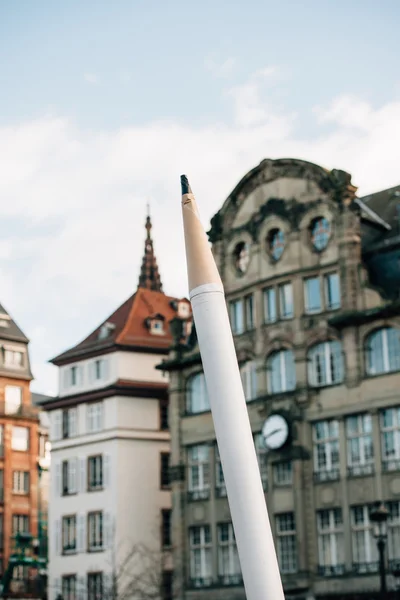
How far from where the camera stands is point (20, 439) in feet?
308

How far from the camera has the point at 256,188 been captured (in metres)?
63.8

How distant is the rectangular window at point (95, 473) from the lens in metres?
73.6

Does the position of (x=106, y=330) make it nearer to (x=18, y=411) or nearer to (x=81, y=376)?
(x=81, y=376)

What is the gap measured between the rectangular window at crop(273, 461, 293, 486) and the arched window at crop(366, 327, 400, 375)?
6599 mm

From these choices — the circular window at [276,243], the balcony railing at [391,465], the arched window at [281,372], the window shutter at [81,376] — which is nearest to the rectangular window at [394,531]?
the balcony railing at [391,465]

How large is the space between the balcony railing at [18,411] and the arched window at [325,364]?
3921cm

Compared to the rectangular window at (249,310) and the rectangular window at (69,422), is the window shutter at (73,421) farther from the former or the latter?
the rectangular window at (249,310)

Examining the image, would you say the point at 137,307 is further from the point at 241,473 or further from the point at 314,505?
the point at 241,473

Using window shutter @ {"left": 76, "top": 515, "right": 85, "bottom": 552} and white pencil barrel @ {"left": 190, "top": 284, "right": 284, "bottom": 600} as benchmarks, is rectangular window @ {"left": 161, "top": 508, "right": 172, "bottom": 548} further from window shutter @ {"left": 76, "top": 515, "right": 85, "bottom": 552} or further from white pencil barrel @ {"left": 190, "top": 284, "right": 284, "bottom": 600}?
white pencil barrel @ {"left": 190, "top": 284, "right": 284, "bottom": 600}

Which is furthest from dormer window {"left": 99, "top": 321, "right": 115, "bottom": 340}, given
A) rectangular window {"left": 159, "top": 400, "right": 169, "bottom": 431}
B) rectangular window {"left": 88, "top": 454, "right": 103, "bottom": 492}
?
rectangular window {"left": 88, "top": 454, "right": 103, "bottom": 492}

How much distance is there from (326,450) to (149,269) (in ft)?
155

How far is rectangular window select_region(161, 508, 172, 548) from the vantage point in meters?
73.0

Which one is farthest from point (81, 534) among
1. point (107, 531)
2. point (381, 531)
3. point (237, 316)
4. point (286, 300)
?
point (381, 531)

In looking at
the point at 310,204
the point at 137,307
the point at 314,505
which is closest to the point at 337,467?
the point at 314,505
